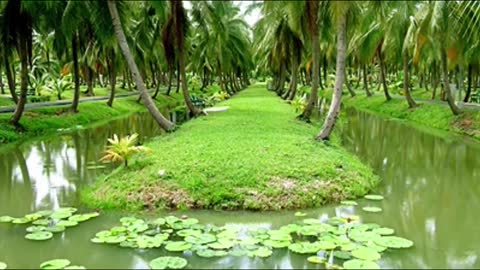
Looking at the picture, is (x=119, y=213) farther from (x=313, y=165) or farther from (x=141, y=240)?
(x=313, y=165)

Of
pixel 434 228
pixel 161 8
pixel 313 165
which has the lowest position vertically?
pixel 434 228

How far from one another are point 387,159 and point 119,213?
9.65 meters

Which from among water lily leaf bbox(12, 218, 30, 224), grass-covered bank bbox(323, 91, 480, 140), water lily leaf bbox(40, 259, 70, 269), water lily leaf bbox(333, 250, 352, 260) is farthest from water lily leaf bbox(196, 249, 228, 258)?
grass-covered bank bbox(323, 91, 480, 140)

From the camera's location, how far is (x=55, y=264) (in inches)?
265


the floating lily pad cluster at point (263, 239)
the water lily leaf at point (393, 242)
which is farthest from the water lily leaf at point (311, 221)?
the water lily leaf at point (393, 242)

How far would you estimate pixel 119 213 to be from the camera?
31.1ft

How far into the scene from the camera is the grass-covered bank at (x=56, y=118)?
20797mm

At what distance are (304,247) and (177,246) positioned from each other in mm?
1926

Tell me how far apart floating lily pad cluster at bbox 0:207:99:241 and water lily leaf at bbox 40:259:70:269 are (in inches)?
51.4

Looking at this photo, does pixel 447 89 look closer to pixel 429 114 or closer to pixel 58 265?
pixel 429 114

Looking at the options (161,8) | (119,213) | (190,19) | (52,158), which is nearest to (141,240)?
(119,213)

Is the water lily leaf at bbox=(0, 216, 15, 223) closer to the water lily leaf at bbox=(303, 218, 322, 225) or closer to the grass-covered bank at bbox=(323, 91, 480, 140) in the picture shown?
the water lily leaf at bbox=(303, 218, 322, 225)

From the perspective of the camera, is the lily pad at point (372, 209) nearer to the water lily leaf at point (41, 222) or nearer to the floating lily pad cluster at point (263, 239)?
the floating lily pad cluster at point (263, 239)

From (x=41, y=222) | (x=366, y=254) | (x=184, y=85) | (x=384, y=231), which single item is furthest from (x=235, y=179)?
(x=184, y=85)
